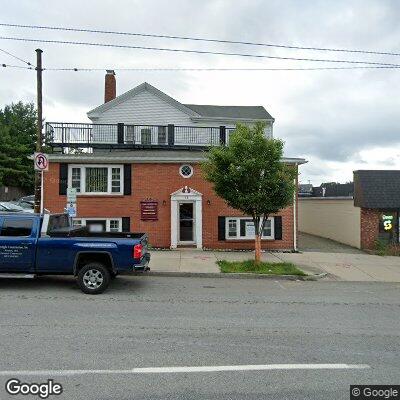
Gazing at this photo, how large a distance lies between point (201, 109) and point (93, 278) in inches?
858

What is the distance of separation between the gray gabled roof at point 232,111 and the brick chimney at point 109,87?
5.31 m

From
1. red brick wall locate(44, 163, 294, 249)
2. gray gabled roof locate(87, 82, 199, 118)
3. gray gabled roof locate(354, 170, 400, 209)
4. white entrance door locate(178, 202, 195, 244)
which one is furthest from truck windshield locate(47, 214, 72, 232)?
gray gabled roof locate(87, 82, 199, 118)

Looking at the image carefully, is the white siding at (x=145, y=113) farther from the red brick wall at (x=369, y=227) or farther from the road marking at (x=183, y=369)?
the road marking at (x=183, y=369)

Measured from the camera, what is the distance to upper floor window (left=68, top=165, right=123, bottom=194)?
52.4 ft

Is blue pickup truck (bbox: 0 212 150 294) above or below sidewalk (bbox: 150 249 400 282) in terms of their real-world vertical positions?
above

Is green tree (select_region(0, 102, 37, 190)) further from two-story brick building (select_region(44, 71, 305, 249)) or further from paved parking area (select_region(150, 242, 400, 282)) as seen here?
paved parking area (select_region(150, 242, 400, 282))

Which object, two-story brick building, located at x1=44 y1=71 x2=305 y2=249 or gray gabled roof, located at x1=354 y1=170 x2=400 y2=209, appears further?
gray gabled roof, located at x1=354 y1=170 x2=400 y2=209

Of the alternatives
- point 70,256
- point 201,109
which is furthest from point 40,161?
point 201,109

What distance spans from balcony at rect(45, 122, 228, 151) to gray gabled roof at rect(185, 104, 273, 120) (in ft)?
16.0

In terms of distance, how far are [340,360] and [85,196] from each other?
41.8 ft

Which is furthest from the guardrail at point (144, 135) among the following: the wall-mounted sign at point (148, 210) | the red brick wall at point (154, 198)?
the wall-mounted sign at point (148, 210)

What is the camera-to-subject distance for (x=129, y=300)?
8.20 metres

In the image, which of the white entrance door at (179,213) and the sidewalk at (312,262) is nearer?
the sidewalk at (312,262)

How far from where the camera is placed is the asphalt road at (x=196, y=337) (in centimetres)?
421
